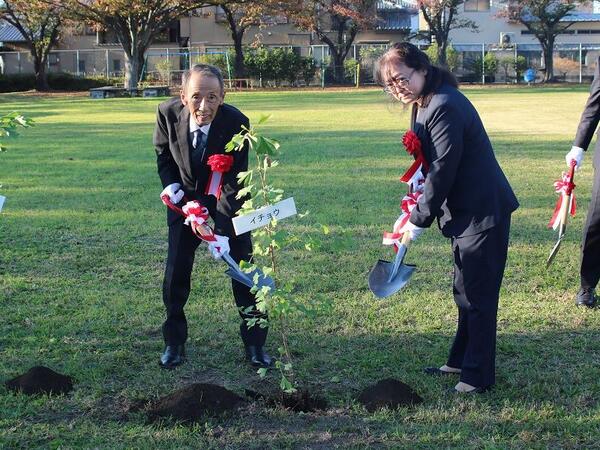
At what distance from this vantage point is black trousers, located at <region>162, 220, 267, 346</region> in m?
4.62

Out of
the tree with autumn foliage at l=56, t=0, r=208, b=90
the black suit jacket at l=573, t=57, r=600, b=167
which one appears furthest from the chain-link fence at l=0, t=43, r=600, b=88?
the black suit jacket at l=573, t=57, r=600, b=167

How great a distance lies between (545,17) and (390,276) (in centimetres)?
5151

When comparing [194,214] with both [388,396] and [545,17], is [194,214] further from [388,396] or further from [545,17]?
[545,17]

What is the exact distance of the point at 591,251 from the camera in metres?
5.77

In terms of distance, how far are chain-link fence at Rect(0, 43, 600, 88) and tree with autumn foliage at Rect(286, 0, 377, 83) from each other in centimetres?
43

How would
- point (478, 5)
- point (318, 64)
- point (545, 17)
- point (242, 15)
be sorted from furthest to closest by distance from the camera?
point (478, 5) → point (545, 17) → point (242, 15) → point (318, 64)

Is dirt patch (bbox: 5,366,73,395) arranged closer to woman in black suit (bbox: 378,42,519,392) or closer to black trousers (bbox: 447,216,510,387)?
woman in black suit (bbox: 378,42,519,392)

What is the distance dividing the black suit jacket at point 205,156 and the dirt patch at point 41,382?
3.43ft

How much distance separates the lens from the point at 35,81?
47.4m

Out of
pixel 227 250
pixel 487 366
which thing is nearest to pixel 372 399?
pixel 487 366

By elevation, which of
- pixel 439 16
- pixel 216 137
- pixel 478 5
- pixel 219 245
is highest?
pixel 478 5

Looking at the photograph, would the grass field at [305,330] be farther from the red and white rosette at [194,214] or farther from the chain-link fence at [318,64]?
the chain-link fence at [318,64]

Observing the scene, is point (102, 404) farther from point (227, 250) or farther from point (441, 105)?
point (441, 105)

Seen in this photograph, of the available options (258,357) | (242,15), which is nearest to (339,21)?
(242,15)
